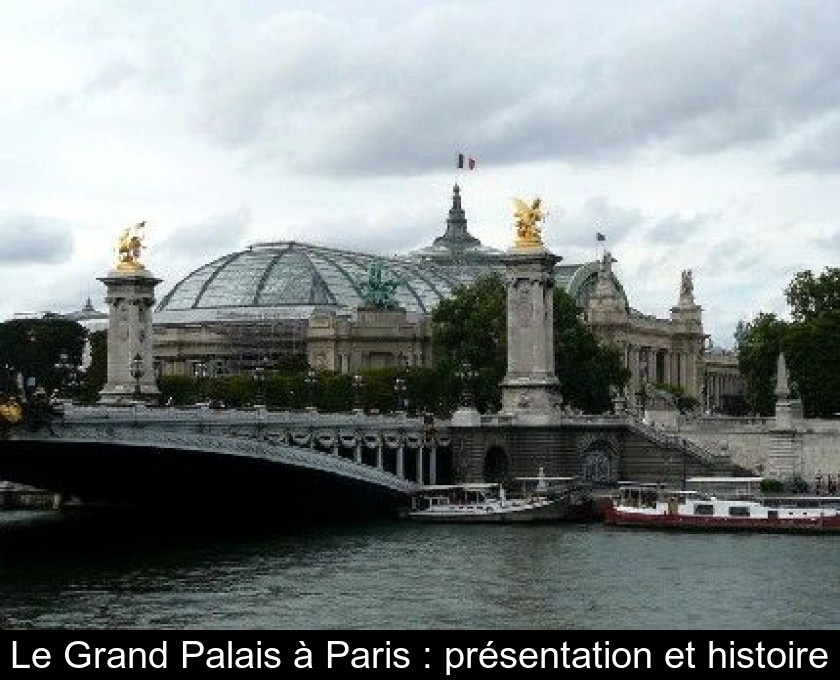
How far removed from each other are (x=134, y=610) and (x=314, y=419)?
30.0 m

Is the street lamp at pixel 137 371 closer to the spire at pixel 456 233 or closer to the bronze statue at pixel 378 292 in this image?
the bronze statue at pixel 378 292

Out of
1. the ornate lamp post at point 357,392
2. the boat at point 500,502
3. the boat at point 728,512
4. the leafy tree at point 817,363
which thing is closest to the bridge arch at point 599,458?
the boat at point 500,502

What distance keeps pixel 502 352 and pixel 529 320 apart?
462 inches

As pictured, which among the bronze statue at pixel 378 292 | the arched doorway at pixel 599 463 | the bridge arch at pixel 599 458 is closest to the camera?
the bridge arch at pixel 599 458

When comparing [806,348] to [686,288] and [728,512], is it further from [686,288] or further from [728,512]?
[686,288]

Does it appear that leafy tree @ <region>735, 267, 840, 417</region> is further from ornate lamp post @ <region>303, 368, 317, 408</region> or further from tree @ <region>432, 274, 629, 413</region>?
ornate lamp post @ <region>303, 368, 317, 408</region>

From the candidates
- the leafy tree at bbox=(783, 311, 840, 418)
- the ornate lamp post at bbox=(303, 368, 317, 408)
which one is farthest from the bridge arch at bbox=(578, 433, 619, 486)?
the ornate lamp post at bbox=(303, 368, 317, 408)

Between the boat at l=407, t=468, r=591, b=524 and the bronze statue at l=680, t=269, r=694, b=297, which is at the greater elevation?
the bronze statue at l=680, t=269, r=694, b=297

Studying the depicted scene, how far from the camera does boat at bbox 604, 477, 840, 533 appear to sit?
2721 inches

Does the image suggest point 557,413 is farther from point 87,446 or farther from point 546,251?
point 87,446

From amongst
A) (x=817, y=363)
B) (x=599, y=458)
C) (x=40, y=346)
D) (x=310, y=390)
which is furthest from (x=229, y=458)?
(x=40, y=346)

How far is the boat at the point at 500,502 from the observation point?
248 feet

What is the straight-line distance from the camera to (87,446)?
62.8 meters

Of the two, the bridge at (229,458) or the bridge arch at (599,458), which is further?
the bridge arch at (599,458)
